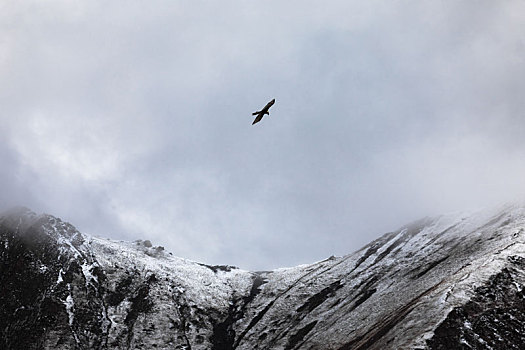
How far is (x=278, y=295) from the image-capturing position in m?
103

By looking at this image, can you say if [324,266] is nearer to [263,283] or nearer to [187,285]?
[263,283]

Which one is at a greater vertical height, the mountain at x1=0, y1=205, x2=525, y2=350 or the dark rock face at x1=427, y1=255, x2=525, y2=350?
the mountain at x1=0, y1=205, x2=525, y2=350

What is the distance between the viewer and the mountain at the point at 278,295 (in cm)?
4691

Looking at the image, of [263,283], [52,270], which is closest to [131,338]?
[52,270]

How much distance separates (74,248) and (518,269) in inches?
3907

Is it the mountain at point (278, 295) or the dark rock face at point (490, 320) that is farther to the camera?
the mountain at point (278, 295)

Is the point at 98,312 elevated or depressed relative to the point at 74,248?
depressed

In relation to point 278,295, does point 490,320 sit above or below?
below

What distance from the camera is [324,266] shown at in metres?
120

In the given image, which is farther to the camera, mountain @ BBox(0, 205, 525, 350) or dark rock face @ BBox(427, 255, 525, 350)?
mountain @ BBox(0, 205, 525, 350)

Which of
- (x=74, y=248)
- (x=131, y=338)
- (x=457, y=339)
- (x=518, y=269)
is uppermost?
(x=74, y=248)

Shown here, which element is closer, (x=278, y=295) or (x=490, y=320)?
(x=490, y=320)

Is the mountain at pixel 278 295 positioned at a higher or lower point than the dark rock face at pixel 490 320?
higher

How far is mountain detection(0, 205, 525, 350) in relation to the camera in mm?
46906
